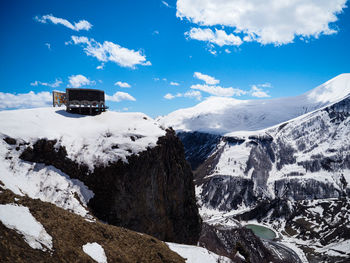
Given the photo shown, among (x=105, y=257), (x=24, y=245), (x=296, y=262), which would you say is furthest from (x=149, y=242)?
(x=296, y=262)

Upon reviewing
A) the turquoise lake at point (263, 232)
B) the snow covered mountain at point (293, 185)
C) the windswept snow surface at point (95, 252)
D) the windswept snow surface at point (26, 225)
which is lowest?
the turquoise lake at point (263, 232)

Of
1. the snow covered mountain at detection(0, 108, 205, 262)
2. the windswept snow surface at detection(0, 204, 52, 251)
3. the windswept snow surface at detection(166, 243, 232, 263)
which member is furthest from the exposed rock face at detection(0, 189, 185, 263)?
the windswept snow surface at detection(166, 243, 232, 263)

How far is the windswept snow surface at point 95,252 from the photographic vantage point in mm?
14516

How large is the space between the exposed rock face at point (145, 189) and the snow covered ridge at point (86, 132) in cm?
119

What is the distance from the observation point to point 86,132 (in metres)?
34.6

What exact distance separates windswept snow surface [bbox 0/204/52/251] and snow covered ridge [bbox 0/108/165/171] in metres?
16.3

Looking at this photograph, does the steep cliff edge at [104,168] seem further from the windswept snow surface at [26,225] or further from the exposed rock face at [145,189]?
the windswept snow surface at [26,225]

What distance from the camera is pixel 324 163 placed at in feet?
541

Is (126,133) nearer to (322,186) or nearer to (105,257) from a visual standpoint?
(105,257)

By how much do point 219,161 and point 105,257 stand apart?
172958mm

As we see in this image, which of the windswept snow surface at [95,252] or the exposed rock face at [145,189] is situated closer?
the windswept snow surface at [95,252]

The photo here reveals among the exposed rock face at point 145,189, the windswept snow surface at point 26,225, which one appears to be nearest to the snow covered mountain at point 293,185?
the exposed rock face at point 145,189

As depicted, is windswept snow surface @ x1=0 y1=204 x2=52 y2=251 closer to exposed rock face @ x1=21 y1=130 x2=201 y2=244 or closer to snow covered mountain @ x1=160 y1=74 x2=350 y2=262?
exposed rock face @ x1=21 y1=130 x2=201 y2=244

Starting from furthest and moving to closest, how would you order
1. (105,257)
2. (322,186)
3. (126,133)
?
1. (322,186)
2. (126,133)
3. (105,257)
